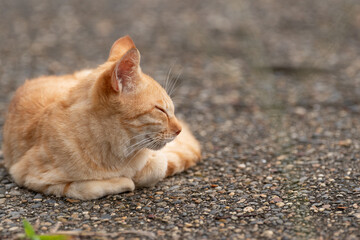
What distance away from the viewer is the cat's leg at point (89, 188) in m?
3.68

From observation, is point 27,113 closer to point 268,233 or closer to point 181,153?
point 181,153

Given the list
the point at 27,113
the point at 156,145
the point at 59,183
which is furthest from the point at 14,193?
the point at 156,145

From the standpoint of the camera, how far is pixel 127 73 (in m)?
3.43

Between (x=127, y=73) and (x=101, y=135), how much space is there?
50 centimetres

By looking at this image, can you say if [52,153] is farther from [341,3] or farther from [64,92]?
[341,3]

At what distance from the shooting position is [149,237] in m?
3.16

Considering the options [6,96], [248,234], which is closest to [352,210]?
[248,234]

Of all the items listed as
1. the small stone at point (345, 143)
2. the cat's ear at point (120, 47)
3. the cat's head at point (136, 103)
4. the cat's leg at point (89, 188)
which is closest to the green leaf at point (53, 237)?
the cat's leg at point (89, 188)

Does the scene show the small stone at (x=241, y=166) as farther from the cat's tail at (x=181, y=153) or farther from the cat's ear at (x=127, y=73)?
the cat's ear at (x=127, y=73)

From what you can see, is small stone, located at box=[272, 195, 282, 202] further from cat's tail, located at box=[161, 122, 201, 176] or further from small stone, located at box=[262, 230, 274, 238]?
cat's tail, located at box=[161, 122, 201, 176]

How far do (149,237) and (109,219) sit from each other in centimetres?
43

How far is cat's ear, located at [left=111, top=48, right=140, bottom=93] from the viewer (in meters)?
3.33

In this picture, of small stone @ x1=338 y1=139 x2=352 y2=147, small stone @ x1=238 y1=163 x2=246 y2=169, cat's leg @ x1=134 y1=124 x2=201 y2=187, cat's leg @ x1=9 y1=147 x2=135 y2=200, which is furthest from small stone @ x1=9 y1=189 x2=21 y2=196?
small stone @ x1=338 y1=139 x2=352 y2=147

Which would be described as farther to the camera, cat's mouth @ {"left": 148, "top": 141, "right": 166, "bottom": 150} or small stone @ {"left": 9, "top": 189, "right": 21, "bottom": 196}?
small stone @ {"left": 9, "top": 189, "right": 21, "bottom": 196}
